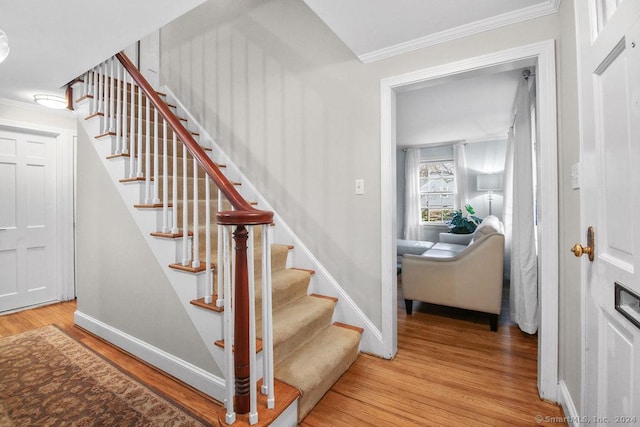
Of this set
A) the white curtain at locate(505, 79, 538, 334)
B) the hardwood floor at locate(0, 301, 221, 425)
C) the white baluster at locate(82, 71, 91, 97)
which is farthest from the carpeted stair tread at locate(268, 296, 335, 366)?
the white baluster at locate(82, 71, 91, 97)

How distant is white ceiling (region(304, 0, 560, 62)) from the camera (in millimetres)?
1623

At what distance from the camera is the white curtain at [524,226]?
252cm

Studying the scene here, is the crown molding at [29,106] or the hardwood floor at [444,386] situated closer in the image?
the hardwood floor at [444,386]

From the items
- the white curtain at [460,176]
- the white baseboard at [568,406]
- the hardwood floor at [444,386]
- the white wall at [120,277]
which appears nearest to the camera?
the white baseboard at [568,406]

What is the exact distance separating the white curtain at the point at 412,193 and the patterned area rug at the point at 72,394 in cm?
561

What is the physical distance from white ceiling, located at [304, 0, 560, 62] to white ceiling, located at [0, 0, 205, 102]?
2.72 ft

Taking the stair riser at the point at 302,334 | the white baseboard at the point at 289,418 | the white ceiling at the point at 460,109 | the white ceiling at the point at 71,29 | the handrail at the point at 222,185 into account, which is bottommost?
the white baseboard at the point at 289,418

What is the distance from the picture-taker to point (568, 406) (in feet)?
4.79

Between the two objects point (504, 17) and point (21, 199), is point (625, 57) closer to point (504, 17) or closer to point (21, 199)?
point (504, 17)

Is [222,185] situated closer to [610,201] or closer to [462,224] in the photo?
[610,201]

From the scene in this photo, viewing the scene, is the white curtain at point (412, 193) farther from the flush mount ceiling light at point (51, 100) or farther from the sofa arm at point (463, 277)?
the flush mount ceiling light at point (51, 100)

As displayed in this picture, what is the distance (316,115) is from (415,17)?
94 cm

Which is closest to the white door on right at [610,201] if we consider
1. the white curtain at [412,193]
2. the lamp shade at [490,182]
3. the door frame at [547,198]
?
the door frame at [547,198]

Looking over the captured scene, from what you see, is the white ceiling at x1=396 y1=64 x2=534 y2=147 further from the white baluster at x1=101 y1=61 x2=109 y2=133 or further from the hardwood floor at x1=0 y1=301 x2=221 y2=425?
the hardwood floor at x1=0 y1=301 x2=221 y2=425
